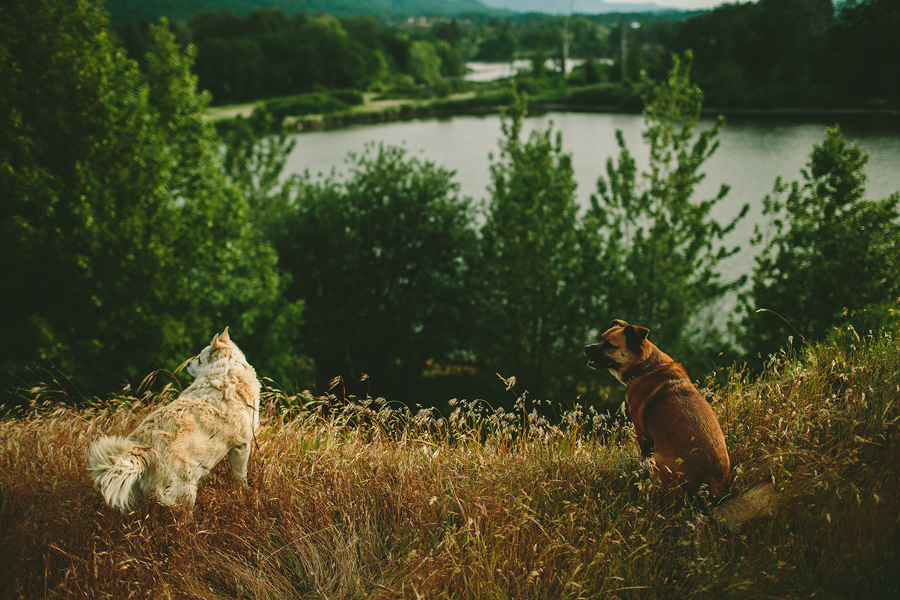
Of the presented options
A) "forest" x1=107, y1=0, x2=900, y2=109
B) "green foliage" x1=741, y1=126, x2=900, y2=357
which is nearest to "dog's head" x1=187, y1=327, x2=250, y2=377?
"green foliage" x1=741, y1=126, x2=900, y2=357

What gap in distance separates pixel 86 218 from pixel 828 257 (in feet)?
57.3

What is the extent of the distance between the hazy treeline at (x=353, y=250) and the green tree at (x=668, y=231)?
0.21ft

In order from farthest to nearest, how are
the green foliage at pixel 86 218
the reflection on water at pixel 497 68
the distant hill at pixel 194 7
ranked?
the reflection on water at pixel 497 68 < the distant hill at pixel 194 7 < the green foliage at pixel 86 218

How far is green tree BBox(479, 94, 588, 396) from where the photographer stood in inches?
639

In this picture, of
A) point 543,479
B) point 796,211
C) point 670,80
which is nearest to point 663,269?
point 796,211

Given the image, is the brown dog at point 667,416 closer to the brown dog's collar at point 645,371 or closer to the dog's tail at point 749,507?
the brown dog's collar at point 645,371

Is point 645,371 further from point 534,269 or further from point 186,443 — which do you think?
point 534,269

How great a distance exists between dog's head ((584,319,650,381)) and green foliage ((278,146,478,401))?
13.2 meters

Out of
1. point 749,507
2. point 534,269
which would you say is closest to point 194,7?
point 534,269

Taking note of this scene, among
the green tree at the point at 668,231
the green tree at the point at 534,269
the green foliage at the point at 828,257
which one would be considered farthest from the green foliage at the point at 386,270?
the green foliage at the point at 828,257

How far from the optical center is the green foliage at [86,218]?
362 inches

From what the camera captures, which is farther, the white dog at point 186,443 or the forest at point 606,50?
the forest at point 606,50

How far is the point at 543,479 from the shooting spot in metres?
3.21

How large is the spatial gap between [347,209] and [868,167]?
2121cm
